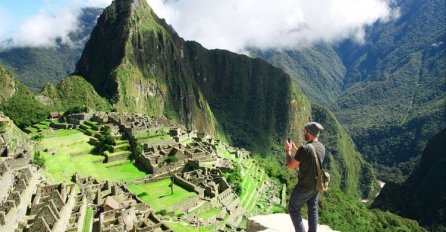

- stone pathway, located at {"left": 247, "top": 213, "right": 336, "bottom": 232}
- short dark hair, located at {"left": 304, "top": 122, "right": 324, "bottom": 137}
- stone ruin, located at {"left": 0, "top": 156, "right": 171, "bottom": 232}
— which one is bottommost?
stone ruin, located at {"left": 0, "top": 156, "right": 171, "bottom": 232}

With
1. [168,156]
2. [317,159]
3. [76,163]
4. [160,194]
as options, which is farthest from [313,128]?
[76,163]

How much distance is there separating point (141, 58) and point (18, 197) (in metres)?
162

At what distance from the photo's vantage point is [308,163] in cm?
1267

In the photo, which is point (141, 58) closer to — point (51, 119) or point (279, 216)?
point (51, 119)

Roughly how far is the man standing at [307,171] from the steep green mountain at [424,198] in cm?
11439

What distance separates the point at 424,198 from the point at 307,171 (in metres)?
136

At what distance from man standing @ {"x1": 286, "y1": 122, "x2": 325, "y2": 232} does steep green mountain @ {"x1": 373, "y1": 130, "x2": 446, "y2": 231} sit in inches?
4503

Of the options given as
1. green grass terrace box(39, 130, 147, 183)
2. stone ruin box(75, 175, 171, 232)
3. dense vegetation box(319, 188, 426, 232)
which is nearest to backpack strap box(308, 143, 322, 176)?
stone ruin box(75, 175, 171, 232)

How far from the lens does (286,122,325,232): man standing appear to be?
41.3ft

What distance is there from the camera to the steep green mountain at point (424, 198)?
123000 mm

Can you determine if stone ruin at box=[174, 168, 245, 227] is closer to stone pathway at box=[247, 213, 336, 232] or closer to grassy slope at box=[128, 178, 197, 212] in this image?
grassy slope at box=[128, 178, 197, 212]

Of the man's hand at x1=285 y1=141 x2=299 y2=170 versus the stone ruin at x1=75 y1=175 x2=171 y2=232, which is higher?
the man's hand at x1=285 y1=141 x2=299 y2=170

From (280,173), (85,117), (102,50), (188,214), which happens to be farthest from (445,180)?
(102,50)

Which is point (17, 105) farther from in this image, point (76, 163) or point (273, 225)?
point (273, 225)
